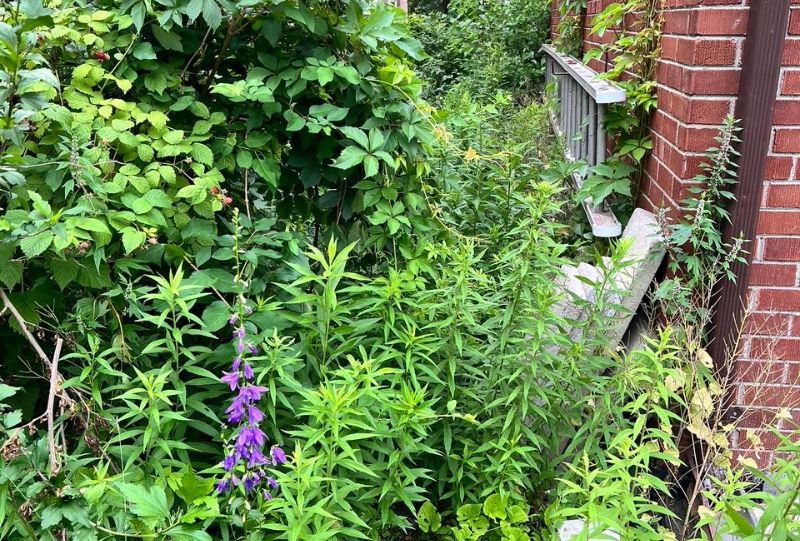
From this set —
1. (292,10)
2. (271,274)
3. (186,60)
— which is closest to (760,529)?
(271,274)

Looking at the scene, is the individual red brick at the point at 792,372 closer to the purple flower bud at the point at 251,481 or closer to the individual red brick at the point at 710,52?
the individual red brick at the point at 710,52

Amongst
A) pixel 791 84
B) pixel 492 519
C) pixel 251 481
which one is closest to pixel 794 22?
pixel 791 84

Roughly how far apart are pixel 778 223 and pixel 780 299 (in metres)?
0.31

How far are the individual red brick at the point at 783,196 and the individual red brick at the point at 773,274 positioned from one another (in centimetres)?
24

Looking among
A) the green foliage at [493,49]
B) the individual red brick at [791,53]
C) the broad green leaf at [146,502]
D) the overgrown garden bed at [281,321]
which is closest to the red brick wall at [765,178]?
the individual red brick at [791,53]

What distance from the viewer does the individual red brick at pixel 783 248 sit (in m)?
2.47

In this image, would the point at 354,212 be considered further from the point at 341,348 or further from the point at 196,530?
the point at 196,530

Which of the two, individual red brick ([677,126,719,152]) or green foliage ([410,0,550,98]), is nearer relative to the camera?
individual red brick ([677,126,719,152])

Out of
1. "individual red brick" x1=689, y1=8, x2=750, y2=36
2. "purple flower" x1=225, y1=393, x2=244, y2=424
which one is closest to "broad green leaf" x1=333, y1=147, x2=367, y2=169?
"purple flower" x1=225, y1=393, x2=244, y2=424

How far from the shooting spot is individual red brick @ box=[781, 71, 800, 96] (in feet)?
7.68

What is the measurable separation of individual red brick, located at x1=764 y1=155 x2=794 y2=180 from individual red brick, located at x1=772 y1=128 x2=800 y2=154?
31mm

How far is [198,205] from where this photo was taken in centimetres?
220

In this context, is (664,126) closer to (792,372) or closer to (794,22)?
(794,22)

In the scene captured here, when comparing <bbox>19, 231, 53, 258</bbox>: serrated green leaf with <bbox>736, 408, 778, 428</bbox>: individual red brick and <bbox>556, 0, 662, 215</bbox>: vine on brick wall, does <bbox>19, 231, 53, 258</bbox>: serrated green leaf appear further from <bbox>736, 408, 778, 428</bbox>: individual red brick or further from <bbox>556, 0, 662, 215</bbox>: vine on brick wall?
<bbox>736, 408, 778, 428</bbox>: individual red brick
